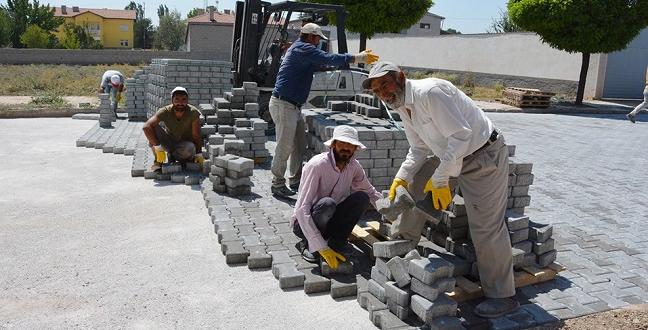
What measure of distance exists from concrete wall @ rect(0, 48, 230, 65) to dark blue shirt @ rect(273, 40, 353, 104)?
28933mm

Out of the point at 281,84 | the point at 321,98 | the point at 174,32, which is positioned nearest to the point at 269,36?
the point at 321,98

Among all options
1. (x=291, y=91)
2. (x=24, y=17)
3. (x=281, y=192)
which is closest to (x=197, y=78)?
(x=291, y=91)

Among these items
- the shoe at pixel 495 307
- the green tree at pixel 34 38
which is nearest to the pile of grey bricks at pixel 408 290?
the shoe at pixel 495 307

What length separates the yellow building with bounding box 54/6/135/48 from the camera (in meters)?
60.6

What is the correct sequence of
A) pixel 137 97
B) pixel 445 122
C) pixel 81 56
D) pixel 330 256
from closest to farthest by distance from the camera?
pixel 445 122
pixel 330 256
pixel 137 97
pixel 81 56

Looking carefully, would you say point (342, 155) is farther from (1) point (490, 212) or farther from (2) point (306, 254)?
(1) point (490, 212)

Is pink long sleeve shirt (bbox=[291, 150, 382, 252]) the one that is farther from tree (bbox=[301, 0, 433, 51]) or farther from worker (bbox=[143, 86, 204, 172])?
tree (bbox=[301, 0, 433, 51])

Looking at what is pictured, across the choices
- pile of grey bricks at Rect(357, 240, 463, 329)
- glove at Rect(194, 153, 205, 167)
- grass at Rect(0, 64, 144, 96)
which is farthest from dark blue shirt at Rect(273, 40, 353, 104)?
grass at Rect(0, 64, 144, 96)

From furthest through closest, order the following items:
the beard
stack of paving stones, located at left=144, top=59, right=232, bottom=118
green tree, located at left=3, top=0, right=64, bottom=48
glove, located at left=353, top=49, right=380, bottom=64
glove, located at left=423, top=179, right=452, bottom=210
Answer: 1. green tree, located at left=3, top=0, right=64, bottom=48
2. stack of paving stones, located at left=144, top=59, right=232, bottom=118
3. glove, located at left=353, top=49, right=380, bottom=64
4. the beard
5. glove, located at left=423, top=179, right=452, bottom=210

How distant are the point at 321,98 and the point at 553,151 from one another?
16.3 feet

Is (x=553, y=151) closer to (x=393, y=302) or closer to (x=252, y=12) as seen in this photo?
(x=252, y=12)

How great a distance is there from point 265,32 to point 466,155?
27.3ft

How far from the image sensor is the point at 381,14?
20.0 metres

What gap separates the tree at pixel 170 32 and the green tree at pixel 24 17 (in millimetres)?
19164
